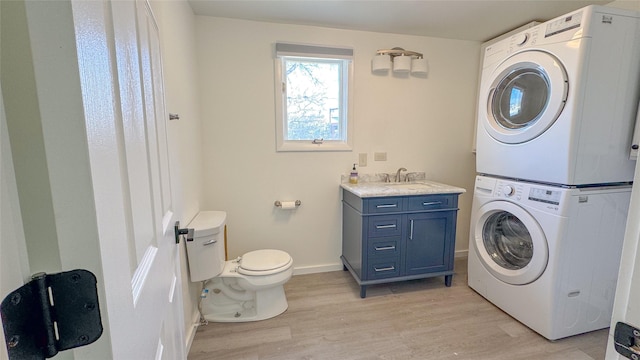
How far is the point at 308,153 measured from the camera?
2.54 m

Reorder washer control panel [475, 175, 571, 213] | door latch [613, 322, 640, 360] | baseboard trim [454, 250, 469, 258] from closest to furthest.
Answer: door latch [613, 322, 640, 360], washer control panel [475, 175, 571, 213], baseboard trim [454, 250, 469, 258]

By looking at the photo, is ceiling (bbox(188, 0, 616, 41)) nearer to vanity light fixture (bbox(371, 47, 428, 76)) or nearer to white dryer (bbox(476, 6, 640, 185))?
vanity light fixture (bbox(371, 47, 428, 76))

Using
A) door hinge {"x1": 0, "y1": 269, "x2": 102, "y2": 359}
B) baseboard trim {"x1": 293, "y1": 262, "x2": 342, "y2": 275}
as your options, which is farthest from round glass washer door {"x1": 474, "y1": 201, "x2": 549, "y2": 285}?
door hinge {"x1": 0, "y1": 269, "x2": 102, "y2": 359}

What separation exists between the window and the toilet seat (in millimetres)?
913

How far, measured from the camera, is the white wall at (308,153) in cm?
231

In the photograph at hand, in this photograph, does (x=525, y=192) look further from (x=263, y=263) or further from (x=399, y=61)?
(x=263, y=263)

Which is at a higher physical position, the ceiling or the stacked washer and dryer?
the ceiling

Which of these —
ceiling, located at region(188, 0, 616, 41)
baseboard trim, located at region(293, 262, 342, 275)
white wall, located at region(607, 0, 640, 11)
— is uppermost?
ceiling, located at region(188, 0, 616, 41)

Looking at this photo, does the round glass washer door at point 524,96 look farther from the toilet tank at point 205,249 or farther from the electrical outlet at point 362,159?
the toilet tank at point 205,249

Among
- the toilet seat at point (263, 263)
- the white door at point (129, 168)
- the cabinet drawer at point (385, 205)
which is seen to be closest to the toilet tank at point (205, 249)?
the toilet seat at point (263, 263)

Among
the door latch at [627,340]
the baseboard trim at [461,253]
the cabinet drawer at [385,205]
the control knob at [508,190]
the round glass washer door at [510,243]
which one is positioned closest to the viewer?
the door latch at [627,340]

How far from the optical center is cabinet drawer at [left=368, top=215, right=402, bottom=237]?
7.20 ft

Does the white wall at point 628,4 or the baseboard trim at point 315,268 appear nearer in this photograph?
the white wall at point 628,4

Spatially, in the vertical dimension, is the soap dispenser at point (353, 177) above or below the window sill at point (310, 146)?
below
